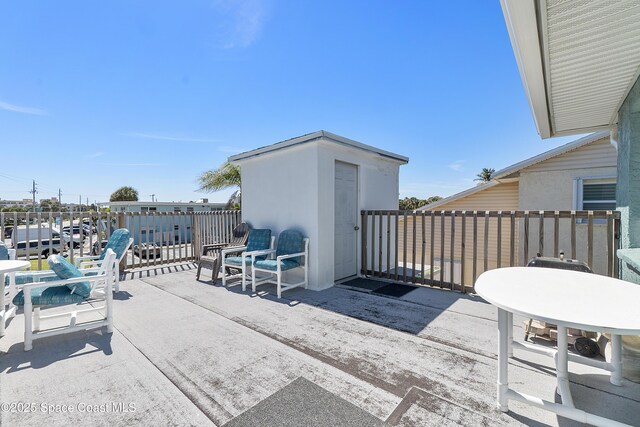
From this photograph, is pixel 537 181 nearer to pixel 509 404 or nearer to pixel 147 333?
pixel 509 404

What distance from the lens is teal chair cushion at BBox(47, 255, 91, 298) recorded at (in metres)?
2.84

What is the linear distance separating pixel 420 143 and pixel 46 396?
45.4 ft

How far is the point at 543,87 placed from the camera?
2.92 m

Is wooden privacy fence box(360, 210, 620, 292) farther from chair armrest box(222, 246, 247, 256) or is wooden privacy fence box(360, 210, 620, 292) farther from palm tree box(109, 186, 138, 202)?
palm tree box(109, 186, 138, 202)

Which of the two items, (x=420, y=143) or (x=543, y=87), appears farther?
(x=420, y=143)

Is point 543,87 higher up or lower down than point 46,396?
higher up

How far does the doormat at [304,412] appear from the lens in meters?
1.68

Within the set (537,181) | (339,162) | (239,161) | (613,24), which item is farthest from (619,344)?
(537,181)

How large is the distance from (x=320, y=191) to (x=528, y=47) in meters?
3.40

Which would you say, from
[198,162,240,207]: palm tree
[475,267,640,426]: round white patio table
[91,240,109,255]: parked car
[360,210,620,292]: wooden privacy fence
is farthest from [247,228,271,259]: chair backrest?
[198,162,240,207]: palm tree

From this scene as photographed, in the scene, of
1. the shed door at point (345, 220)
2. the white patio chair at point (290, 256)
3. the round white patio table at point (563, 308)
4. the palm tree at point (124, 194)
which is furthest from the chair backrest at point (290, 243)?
the palm tree at point (124, 194)

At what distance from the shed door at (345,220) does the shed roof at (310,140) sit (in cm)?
51

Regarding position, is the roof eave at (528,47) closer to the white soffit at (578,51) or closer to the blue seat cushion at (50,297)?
the white soffit at (578,51)

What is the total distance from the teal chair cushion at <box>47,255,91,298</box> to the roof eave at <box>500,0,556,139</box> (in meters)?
4.60
